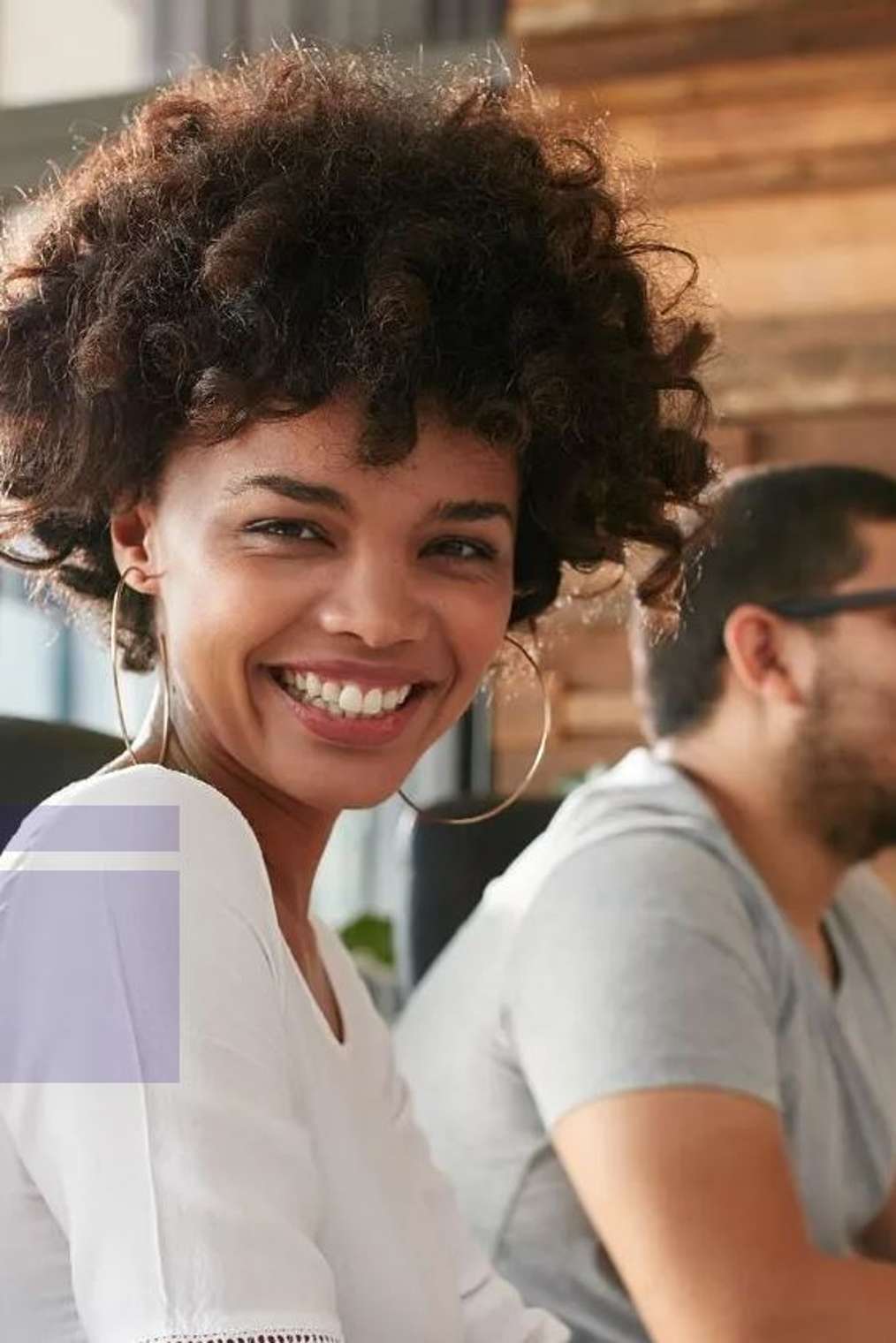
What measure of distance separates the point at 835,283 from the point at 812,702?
176 cm

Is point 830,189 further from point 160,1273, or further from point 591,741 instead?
point 160,1273

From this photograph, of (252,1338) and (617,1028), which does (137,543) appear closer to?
(252,1338)

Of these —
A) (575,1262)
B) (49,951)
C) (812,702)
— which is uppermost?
(812,702)

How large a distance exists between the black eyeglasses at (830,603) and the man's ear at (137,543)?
875mm

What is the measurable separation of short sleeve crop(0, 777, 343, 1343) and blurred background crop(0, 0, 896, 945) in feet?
7.78

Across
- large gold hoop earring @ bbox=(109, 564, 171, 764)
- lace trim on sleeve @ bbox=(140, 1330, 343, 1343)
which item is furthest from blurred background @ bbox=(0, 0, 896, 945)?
lace trim on sleeve @ bbox=(140, 1330, 343, 1343)

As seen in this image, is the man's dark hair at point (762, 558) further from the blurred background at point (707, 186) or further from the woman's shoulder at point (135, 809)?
the blurred background at point (707, 186)

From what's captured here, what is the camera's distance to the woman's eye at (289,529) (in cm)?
101

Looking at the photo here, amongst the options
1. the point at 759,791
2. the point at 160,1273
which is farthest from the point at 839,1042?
the point at 160,1273

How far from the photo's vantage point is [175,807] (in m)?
0.94

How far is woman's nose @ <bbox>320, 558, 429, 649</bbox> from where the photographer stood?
3.31ft
